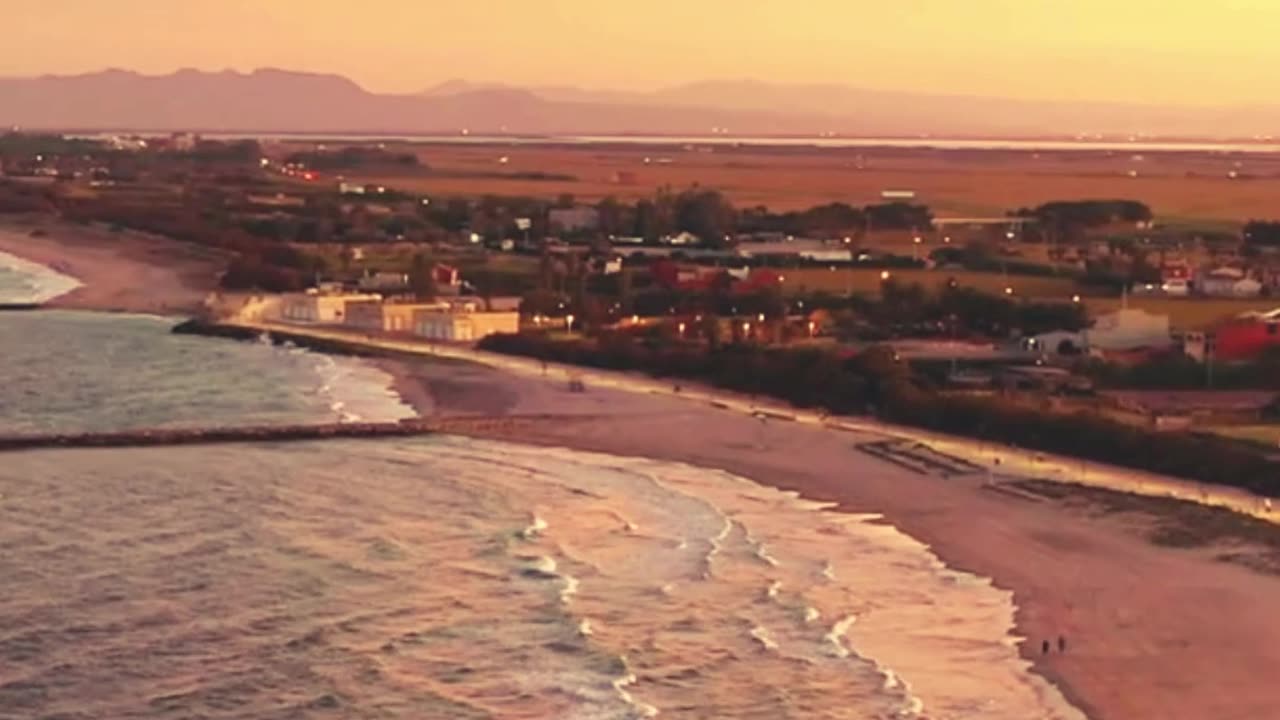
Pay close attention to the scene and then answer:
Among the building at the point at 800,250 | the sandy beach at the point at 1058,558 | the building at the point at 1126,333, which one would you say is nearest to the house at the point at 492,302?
the building at the point at 800,250

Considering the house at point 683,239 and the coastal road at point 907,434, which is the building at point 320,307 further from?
the house at point 683,239

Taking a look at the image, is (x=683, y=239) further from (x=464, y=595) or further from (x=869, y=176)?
(x=869, y=176)

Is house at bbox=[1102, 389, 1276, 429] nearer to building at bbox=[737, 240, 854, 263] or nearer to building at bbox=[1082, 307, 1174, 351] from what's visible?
building at bbox=[1082, 307, 1174, 351]

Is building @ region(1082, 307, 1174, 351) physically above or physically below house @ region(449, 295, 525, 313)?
Answer: above

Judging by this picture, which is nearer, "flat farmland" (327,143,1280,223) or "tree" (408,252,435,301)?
"tree" (408,252,435,301)

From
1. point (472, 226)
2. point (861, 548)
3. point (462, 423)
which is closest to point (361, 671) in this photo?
point (861, 548)

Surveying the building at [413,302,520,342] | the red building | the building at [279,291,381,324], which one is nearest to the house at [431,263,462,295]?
the building at [279,291,381,324]
